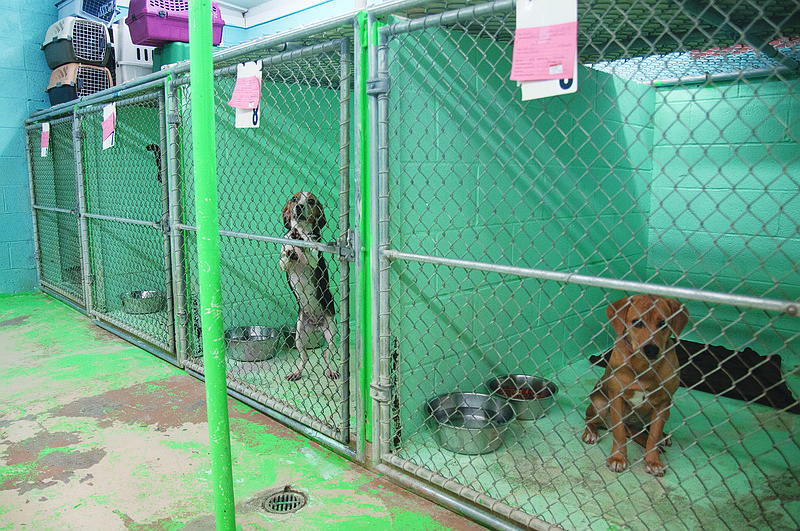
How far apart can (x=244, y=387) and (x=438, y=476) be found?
1548 millimetres

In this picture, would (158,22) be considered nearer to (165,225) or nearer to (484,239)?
(165,225)

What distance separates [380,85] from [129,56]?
367 centimetres

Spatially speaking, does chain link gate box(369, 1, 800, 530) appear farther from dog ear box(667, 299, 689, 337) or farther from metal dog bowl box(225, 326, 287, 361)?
metal dog bowl box(225, 326, 287, 361)

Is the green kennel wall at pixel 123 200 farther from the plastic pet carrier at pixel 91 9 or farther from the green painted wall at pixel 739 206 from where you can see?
the green painted wall at pixel 739 206

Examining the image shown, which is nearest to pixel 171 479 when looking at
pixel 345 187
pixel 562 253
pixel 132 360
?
pixel 345 187

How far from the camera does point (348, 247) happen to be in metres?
2.60

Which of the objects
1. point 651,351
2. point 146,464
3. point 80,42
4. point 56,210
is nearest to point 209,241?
point 146,464

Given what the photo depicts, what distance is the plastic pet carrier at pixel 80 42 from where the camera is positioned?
5.48 metres

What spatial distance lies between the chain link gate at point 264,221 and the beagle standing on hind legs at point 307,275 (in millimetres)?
78

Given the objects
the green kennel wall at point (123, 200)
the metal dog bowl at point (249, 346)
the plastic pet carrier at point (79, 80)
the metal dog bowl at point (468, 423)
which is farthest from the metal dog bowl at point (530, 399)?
the plastic pet carrier at point (79, 80)

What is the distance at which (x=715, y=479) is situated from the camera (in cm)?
254

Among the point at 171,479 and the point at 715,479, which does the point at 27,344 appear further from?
the point at 715,479

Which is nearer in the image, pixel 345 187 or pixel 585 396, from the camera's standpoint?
pixel 345 187

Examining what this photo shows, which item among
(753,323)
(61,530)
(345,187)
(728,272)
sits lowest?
(61,530)
